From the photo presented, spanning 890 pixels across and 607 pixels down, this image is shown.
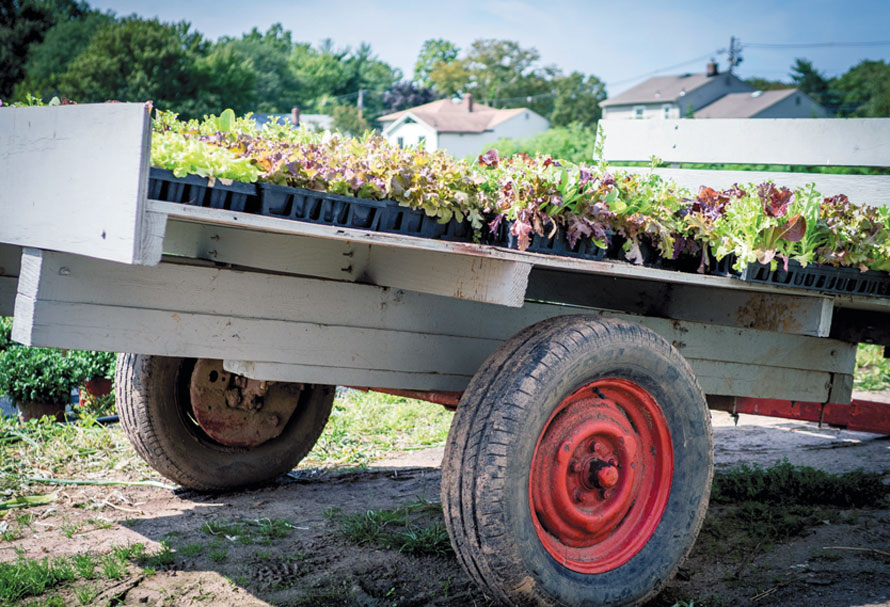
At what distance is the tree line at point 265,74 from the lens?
51656 millimetres

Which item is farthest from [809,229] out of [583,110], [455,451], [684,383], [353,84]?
[353,84]

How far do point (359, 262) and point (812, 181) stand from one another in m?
2.37

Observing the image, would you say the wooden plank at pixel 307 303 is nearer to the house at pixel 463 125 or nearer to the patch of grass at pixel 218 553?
the patch of grass at pixel 218 553

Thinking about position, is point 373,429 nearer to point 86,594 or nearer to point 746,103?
point 86,594

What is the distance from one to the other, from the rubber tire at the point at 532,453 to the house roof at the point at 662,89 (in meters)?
66.4

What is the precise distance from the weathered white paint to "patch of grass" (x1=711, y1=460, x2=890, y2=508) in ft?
3.46

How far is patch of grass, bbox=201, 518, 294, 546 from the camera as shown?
11.9ft

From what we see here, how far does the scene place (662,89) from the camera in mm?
68688

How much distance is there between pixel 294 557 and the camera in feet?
11.2

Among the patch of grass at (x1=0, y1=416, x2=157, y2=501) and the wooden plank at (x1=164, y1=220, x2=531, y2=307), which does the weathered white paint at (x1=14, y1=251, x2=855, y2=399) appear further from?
the patch of grass at (x1=0, y1=416, x2=157, y2=501)

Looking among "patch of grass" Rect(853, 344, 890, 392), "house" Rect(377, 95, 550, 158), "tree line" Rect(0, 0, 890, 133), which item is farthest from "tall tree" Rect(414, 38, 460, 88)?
"patch of grass" Rect(853, 344, 890, 392)

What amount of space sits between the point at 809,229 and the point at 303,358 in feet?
6.31

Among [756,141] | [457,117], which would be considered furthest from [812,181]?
[457,117]

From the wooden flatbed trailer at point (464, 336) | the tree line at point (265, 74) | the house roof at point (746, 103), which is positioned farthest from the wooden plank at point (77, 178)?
the house roof at point (746, 103)
